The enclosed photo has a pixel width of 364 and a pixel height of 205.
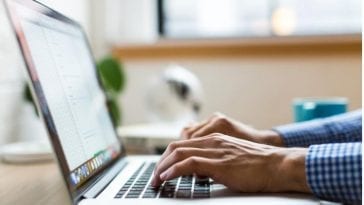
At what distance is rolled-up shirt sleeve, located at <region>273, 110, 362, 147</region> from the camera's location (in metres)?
0.97

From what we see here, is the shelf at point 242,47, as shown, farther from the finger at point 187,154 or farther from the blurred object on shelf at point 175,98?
the finger at point 187,154

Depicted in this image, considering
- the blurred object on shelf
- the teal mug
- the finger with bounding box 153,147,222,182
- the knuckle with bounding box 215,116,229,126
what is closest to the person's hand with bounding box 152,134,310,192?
the finger with bounding box 153,147,222,182

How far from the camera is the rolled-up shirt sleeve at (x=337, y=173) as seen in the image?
579 millimetres

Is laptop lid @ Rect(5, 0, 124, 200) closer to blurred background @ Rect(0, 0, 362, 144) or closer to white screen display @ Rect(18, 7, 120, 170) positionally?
white screen display @ Rect(18, 7, 120, 170)

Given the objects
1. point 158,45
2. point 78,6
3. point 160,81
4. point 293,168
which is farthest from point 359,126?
point 78,6

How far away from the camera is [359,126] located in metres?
0.98

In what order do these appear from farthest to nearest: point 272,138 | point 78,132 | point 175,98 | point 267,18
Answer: point 267,18, point 175,98, point 272,138, point 78,132

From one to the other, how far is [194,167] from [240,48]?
1209mm

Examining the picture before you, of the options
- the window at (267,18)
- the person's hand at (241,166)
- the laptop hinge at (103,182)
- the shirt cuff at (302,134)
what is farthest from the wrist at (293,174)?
the window at (267,18)

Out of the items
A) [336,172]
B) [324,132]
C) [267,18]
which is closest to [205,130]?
[324,132]

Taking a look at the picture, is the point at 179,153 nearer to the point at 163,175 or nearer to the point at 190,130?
the point at 163,175

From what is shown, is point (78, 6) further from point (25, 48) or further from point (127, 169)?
point (25, 48)

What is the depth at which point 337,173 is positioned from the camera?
59 centimetres

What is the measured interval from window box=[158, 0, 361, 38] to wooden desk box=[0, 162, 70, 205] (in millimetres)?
1053
